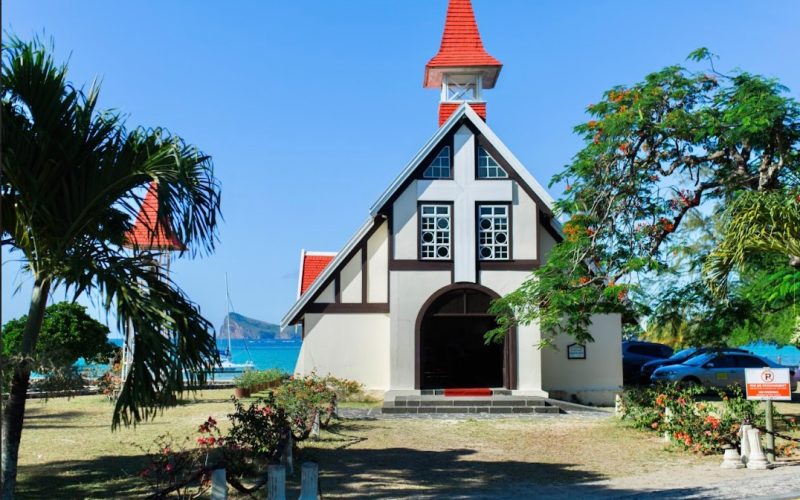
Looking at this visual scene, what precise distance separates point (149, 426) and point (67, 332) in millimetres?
10314

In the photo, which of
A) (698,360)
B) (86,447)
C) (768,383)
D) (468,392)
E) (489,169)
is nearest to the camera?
(768,383)

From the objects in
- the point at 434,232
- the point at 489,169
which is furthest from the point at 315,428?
the point at 489,169

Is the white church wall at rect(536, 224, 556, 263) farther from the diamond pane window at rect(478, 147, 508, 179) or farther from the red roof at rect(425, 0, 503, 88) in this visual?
the red roof at rect(425, 0, 503, 88)

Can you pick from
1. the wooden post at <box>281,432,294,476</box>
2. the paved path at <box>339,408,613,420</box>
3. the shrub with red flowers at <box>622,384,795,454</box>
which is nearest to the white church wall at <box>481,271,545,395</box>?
the paved path at <box>339,408,613,420</box>

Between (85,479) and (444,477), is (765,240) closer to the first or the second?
(444,477)

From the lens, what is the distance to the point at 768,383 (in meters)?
12.7

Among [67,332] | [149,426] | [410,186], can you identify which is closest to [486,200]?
[410,186]

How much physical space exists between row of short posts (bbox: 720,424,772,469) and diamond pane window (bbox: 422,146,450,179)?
12.8 m

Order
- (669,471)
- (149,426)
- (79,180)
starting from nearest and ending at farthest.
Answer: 1. (79,180)
2. (669,471)
3. (149,426)

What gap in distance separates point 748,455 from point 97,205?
10544 millimetres

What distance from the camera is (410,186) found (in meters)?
Answer: 23.5

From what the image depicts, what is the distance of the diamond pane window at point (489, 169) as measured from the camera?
23641 mm

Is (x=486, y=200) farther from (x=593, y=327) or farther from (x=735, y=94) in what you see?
(x=735, y=94)

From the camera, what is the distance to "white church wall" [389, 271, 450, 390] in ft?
75.4
